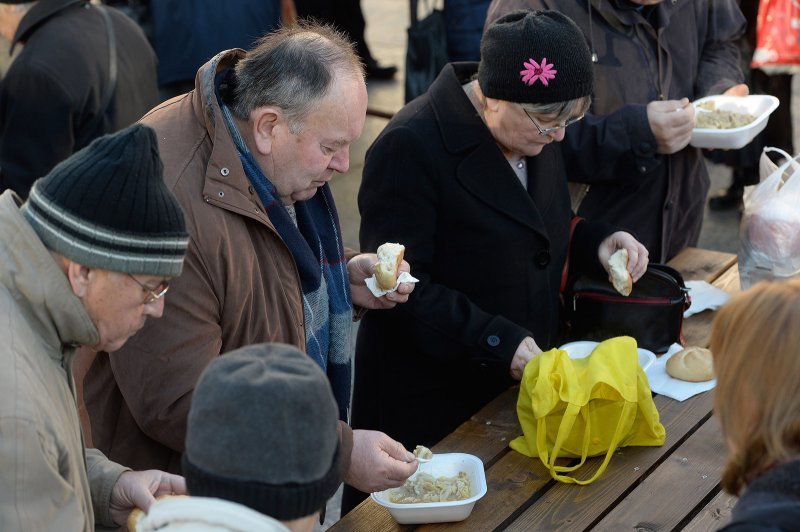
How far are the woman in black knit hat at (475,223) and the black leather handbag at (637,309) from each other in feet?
0.25

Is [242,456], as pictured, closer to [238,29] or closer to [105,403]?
[105,403]

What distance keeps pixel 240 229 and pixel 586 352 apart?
1.17 meters

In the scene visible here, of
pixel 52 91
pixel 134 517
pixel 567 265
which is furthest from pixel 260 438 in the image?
pixel 52 91

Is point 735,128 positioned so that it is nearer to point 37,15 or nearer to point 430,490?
point 430,490

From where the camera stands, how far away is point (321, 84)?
229 centimetres

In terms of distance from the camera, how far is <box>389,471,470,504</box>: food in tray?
7.74 ft

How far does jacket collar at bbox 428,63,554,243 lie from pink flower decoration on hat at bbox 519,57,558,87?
0.23m

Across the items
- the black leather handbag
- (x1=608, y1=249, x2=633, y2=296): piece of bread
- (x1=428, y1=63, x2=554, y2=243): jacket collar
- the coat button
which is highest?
(x1=428, y1=63, x2=554, y2=243): jacket collar

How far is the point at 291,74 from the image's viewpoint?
228cm

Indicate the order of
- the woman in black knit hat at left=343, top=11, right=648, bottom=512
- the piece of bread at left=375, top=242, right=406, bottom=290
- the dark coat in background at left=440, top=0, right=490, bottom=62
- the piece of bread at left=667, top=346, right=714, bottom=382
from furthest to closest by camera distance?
the dark coat in background at left=440, top=0, right=490, bottom=62
the piece of bread at left=667, top=346, right=714, bottom=382
the woman in black knit hat at left=343, top=11, right=648, bottom=512
the piece of bread at left=375, top=242, right=406, bottom=290

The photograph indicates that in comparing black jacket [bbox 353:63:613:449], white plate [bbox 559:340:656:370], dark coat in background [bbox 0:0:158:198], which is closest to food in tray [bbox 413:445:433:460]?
black jacket [bbox 353:63:613:449]

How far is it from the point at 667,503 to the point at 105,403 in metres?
1.30

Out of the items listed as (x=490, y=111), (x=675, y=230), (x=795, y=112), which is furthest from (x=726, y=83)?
(x=795, y=112)

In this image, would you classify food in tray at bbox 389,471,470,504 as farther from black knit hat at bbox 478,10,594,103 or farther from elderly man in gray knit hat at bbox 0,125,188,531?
black knit hat at bbox 478,10,594,103
